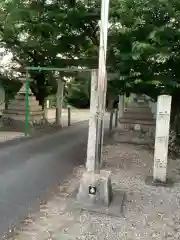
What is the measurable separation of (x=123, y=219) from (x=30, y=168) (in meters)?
3.50

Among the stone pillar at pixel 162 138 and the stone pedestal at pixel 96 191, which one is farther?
the stone pillar at pixel 162 138

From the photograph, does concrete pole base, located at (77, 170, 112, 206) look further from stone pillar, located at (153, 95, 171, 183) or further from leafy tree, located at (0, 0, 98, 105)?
leafy tree, located at (0, 0, 98, 105)

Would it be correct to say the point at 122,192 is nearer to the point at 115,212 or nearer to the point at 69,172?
the point at 115,212

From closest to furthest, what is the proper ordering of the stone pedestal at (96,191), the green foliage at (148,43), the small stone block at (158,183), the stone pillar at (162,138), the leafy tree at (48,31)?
the stone pedestal at (96,191) < the small stone block at (158,183) < the stone pillar at (162,138) < the green foliage at (148,43) < the leafy tree at (48,31)

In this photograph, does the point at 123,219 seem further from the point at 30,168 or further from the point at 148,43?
the point at 148,43

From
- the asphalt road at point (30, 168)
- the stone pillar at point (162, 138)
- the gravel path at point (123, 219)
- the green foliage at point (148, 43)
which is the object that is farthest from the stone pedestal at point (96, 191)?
the green foliage at point (148, 43)

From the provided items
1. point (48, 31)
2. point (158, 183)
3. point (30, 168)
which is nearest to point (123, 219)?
point (158, 183)

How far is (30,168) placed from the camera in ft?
26.4

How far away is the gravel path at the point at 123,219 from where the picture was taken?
14.7 feet

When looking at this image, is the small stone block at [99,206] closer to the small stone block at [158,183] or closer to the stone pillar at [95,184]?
the stone pillar at [95,184]

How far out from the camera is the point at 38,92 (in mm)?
16656

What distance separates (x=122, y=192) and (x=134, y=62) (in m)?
3.90

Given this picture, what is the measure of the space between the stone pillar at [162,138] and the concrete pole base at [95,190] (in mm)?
2040

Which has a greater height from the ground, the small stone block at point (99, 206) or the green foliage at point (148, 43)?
the green foliage at point (148, 43)
